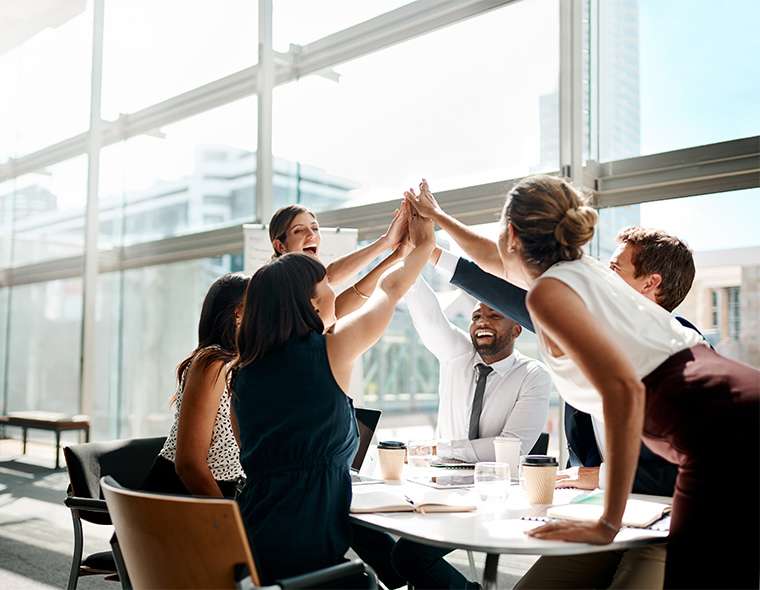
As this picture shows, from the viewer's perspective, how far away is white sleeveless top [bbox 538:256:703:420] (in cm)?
169

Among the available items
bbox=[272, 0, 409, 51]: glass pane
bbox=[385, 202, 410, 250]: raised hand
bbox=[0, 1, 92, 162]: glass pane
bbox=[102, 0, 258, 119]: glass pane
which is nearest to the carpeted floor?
bbox=[385, 202, 410, 250]: raised hand

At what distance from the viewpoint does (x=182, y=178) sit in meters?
7.07

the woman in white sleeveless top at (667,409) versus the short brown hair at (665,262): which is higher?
the short brown hair at (665,262)

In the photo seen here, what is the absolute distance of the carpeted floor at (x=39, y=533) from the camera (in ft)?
13.3

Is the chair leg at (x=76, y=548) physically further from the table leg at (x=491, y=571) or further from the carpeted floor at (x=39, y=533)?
the table leg at (x=491, y=571)

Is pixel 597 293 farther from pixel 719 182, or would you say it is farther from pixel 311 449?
pixel 719 182

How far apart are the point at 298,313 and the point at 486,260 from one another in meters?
0.91

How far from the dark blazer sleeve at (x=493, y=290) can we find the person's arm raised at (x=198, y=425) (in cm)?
100

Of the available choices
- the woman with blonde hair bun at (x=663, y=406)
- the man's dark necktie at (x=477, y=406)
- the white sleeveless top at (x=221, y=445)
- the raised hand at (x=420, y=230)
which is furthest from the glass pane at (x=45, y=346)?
the woman with blonde hair bun at (x=663, y=406)

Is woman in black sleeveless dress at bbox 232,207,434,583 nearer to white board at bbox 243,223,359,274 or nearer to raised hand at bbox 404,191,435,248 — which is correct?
raised hand at bbox 404,191,435,248

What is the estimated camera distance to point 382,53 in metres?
5.78

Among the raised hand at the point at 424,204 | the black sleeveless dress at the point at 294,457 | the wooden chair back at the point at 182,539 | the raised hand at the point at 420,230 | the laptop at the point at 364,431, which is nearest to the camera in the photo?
the wooden chair back at the point at 182,539

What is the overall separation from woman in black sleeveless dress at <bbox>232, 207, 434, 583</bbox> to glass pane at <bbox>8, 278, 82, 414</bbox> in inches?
201

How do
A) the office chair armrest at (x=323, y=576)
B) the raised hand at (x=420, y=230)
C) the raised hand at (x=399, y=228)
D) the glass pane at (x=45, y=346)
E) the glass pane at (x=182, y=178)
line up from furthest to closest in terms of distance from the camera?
1. the glass pane at (x=182, y=178)
2. the glass pane at (x=45, y=346)
3. the raised hand at (x=399, y=228)
4. the raised hand at (x=420, y=230)
5. the office chair armrest at (x=323, y=576)
